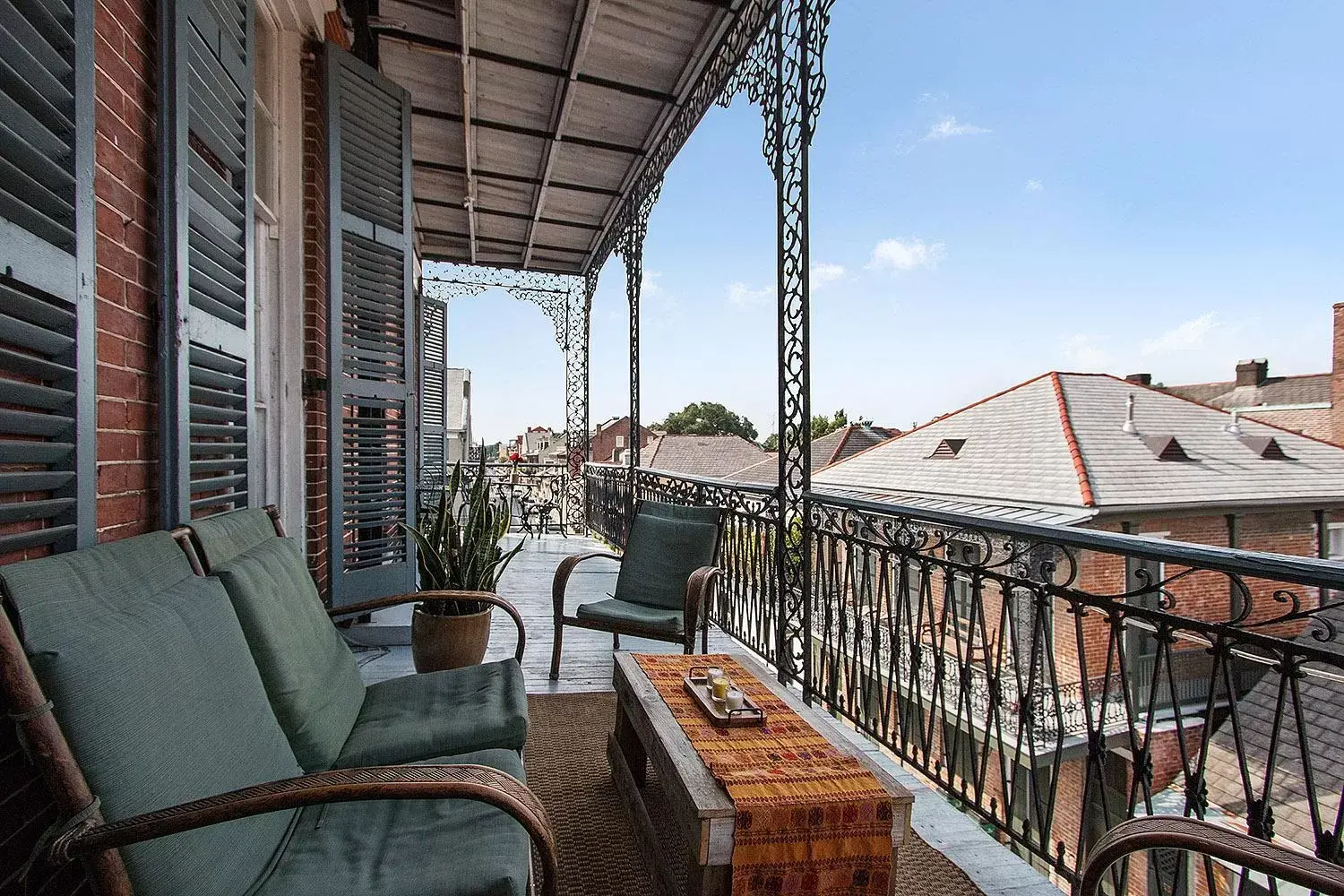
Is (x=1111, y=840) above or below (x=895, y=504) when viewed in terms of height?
below

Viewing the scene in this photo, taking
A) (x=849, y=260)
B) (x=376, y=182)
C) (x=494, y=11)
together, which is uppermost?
(x=849, y=260)

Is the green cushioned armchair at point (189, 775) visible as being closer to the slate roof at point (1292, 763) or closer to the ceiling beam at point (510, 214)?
the ceiling beam at point (510, 214)

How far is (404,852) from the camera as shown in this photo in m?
1.12

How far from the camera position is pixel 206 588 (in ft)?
3.84

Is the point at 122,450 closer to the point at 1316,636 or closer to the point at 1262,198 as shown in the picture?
the point at 1316,636

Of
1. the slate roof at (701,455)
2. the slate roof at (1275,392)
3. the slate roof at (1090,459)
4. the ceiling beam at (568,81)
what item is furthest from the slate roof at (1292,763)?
the slate roof at (701,455)

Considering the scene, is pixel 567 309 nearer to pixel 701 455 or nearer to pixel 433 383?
pixel 433 383

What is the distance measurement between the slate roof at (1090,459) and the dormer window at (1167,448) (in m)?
0.12

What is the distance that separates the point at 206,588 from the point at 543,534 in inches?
Answer: 285

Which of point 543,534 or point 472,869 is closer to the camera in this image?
point 472,869

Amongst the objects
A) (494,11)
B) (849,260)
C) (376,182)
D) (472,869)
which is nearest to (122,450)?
(472,869)

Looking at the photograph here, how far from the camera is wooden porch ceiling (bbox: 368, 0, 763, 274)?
3332 mm

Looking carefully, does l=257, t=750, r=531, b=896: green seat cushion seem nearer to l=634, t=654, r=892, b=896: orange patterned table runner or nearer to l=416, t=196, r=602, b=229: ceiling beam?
l=634, t=654, r=892, b=896: orange patterned table runner

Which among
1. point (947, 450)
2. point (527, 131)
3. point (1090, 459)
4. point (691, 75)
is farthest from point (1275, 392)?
point (527, 131)
